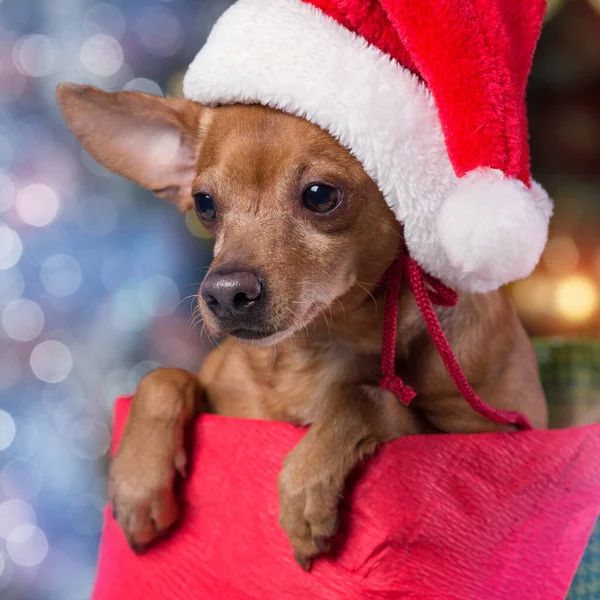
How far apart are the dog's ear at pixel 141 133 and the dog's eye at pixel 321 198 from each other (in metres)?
0.33

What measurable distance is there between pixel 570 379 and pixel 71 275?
137 cm

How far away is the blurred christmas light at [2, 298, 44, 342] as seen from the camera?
218cm

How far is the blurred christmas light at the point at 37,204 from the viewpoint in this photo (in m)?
2.17

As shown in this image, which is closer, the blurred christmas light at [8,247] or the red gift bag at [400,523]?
the red gift bag at [400,523]

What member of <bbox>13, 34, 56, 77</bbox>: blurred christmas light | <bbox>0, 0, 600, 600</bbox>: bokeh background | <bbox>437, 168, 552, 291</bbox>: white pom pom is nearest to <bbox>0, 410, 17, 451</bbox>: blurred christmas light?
<bbox>0, 0, 600, 600</bbox>: bokeh background

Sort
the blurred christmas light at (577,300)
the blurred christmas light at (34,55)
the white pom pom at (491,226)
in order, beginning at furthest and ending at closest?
1. the blurred christmas light at (577,300)
2. the blurred christmas light at (34,55)
3. the white pom pom at (491,226)

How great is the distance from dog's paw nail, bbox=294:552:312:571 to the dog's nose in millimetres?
331

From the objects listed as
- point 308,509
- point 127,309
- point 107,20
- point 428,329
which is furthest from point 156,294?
point 308,509

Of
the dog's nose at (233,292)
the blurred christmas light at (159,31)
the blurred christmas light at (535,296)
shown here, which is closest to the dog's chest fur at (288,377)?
the dog's nose at (233,292)

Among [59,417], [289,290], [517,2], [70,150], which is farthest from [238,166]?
[59,417]

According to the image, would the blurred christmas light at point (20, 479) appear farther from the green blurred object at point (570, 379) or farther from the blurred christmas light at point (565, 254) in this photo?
the blurred christmas light at point (565, 254)

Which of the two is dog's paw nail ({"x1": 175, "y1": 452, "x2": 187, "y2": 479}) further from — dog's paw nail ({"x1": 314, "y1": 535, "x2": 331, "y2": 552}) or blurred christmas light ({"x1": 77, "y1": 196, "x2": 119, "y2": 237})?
blurred christmas light ({"x1": 77, "y1": 196, "x2": 119, "y2": 237})

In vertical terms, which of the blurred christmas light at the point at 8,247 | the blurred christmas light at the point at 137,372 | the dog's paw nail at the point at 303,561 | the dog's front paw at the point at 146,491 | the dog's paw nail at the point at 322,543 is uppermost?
the dog's paw nail at the point at 322,543

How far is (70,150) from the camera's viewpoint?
2.21 meters
